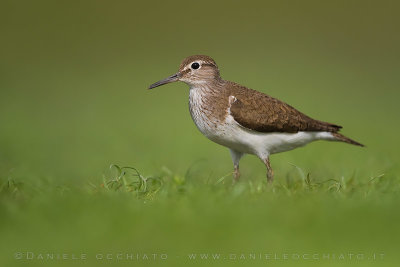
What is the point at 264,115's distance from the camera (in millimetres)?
9586

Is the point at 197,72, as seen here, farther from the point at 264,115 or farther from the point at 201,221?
the point at 201,221

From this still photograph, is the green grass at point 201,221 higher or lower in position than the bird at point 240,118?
lower

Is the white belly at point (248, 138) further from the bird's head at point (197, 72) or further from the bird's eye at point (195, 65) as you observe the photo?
the bird's eye at point (195, 65)

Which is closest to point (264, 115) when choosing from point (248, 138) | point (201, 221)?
point (248, 138)

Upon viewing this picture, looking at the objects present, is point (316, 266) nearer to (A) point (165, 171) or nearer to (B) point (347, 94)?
(A) point (165, 171)

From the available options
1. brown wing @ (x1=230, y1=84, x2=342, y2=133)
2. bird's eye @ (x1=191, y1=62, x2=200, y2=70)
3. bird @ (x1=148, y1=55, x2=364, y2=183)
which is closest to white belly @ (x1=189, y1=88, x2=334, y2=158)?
bird @ (x1=148, y1=55, x2=364, y2=183)

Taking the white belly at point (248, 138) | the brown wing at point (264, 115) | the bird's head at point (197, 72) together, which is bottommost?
the white belly at point (248, 138)

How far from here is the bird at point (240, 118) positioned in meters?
9.33

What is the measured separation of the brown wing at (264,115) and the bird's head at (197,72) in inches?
19.6

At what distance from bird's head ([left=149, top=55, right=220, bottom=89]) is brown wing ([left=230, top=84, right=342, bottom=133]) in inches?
19.6

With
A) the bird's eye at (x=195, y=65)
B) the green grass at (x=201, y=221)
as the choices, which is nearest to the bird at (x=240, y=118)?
the bird's eye at (x=195, y=65)

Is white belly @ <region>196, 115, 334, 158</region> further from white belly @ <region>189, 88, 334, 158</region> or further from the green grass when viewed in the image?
the green grass

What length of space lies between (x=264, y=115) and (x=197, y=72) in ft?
4.61

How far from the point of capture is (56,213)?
7371mm
